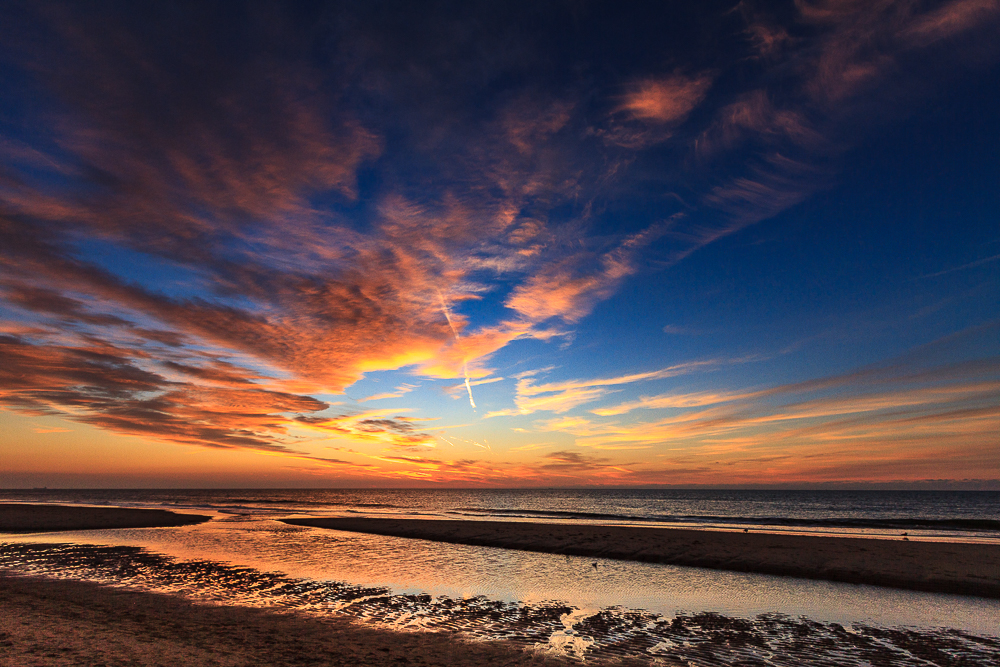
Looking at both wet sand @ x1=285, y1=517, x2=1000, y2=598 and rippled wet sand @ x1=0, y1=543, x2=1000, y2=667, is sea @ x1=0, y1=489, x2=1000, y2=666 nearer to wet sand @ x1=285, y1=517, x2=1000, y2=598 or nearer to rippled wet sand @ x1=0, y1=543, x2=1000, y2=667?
rippled wet sand @ x1=0, y1=543, x2=1000, y2=667

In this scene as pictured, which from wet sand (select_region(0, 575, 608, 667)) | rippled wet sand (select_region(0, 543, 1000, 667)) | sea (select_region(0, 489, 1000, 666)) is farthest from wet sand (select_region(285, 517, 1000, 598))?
wet sand (select_region(0, 575, 608, 667))

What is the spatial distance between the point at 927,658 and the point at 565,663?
927 centimetres

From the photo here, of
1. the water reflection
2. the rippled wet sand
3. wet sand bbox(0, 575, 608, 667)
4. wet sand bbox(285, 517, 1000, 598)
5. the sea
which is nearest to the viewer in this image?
wet sand bbox(0, 575, 608, 667)

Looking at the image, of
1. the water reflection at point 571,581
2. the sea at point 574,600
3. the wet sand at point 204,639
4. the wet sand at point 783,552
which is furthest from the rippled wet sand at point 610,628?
the wet sand at point 783,552

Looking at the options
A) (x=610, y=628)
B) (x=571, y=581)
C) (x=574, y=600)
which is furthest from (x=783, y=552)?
(x=610, y=628)

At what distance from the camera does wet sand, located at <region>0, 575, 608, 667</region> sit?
1057cm

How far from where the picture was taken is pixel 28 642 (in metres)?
11.1

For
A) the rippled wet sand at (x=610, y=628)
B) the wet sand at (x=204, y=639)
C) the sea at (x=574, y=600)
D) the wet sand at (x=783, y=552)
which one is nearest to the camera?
the wet sand at (x=204, y=639)

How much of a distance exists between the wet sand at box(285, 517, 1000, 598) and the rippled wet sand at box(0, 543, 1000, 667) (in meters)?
9.47

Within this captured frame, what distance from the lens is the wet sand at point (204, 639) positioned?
1057 cm

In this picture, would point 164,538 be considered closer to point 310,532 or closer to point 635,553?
point 310,532

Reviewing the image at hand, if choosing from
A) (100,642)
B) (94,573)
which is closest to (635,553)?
(100,642)

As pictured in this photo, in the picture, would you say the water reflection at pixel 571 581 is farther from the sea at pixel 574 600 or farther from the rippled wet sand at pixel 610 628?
the rippled wet sand at pixel 610 628

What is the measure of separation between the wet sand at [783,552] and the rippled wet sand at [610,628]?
9473mm
